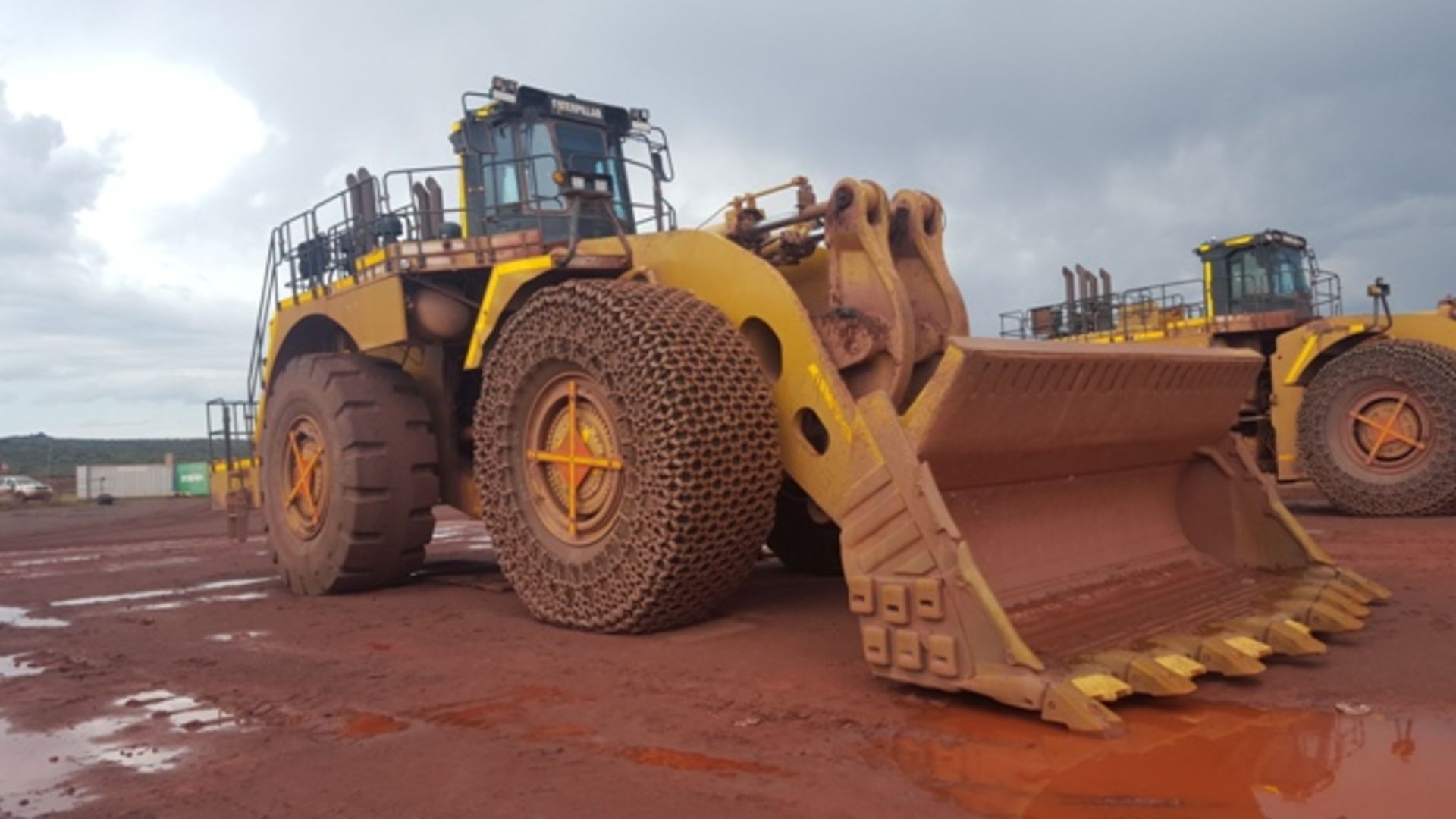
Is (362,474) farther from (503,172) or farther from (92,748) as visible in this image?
(92,748)

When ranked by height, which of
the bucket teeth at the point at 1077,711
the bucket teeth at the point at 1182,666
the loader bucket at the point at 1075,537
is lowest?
the bucket teeth at the point at 1077,711

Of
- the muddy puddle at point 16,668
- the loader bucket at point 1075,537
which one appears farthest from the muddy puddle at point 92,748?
the loader bucket at point 1075,537

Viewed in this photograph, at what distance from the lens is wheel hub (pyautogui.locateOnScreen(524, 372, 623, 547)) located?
19.4 feet

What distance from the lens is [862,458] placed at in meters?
4.80

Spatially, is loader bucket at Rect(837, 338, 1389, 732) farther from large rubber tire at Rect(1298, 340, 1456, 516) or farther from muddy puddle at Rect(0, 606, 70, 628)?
large rubber tire at Rect(1298, 340, 1456, 516)

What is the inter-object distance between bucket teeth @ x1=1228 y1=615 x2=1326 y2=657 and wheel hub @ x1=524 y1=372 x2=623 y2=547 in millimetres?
2950

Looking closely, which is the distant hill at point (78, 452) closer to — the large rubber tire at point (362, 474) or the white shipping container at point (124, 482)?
the white shipping container at point (124, 482)

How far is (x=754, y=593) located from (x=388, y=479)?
2658 millimetres

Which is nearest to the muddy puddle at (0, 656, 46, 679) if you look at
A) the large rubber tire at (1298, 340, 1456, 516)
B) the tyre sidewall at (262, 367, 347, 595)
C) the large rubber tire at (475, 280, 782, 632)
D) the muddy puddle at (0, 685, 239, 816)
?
the muddy puddle at (0, 685, 239, 816)

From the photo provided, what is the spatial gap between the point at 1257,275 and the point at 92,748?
16.5 meters

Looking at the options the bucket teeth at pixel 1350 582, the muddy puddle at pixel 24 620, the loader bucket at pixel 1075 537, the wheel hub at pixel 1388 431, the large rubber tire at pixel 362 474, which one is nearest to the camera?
the loader bucket at pixel 1075 537

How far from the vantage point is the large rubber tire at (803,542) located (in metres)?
7.56

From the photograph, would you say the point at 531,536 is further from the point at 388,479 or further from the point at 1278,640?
the point at 1278,640

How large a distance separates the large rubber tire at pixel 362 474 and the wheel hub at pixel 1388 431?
984cm
